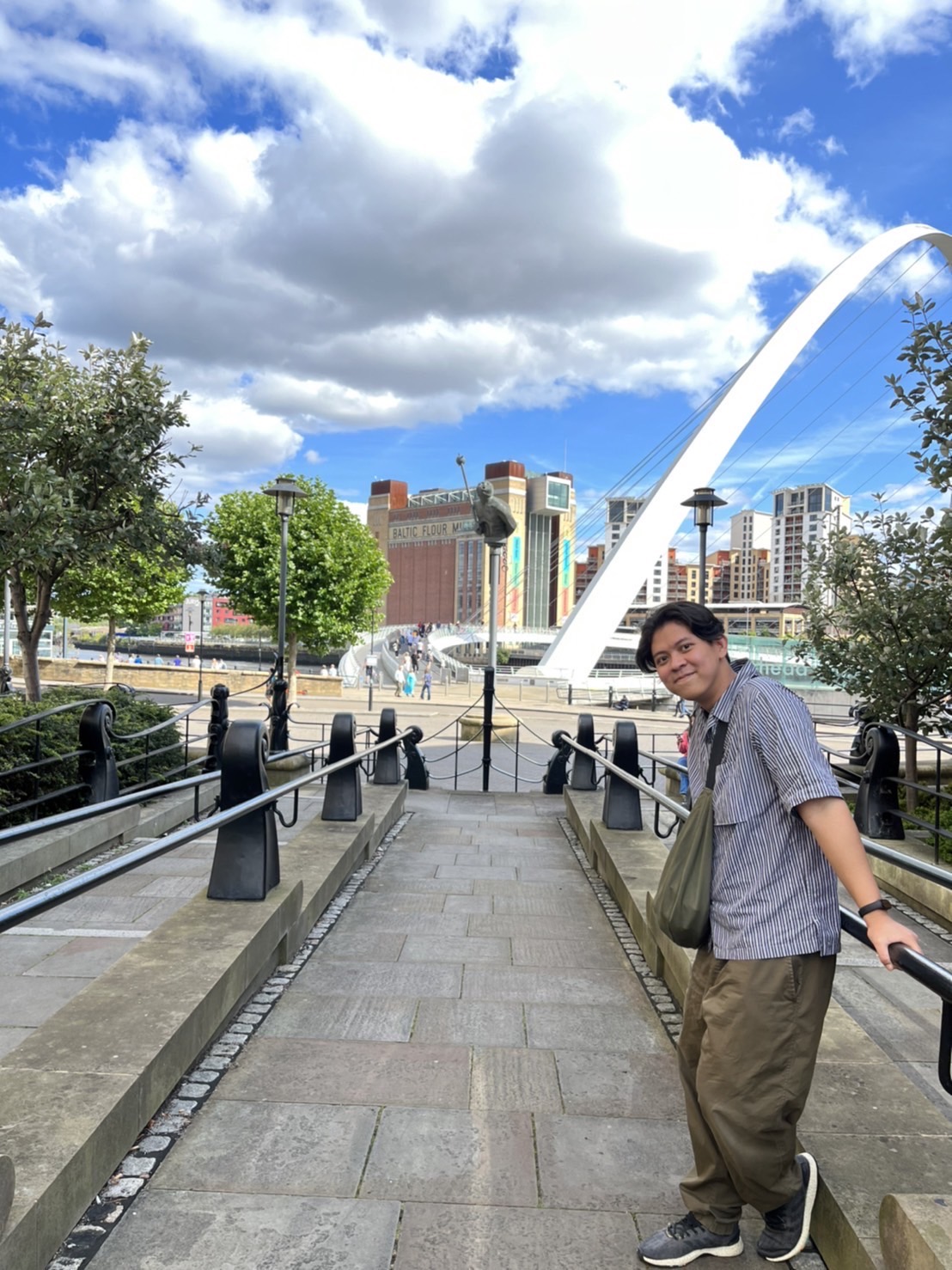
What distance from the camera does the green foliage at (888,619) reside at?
9.24 metres

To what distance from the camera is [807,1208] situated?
2.27 m

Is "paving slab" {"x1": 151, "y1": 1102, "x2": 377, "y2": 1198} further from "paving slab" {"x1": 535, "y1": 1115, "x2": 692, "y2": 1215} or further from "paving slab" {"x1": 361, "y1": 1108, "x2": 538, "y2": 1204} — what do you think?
"paving slab" {"x1": 535, "y1": 1115, "x2": 692, "y2": 1215}

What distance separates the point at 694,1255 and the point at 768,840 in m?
1.01

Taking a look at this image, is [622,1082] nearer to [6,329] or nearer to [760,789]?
[760,789]

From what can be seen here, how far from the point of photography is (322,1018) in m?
3.86

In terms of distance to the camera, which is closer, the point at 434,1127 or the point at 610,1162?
the point at 610,1162

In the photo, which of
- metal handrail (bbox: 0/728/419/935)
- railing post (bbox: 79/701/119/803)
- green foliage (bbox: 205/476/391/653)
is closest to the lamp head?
railing post (bbox: 79/701/119/803)

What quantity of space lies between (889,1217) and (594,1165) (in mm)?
982

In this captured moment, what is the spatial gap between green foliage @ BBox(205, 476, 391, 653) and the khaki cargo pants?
106 feet

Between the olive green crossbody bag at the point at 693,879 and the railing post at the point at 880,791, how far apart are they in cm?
561

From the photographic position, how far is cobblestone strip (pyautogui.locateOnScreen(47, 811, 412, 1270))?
7.57 feet

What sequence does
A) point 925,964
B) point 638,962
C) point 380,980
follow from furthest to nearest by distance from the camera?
point 638,962
point 380,980
point 925,964

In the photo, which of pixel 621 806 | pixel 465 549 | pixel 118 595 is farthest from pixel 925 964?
pixel 465 549

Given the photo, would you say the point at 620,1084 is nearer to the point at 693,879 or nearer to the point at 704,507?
the point at 693,879
